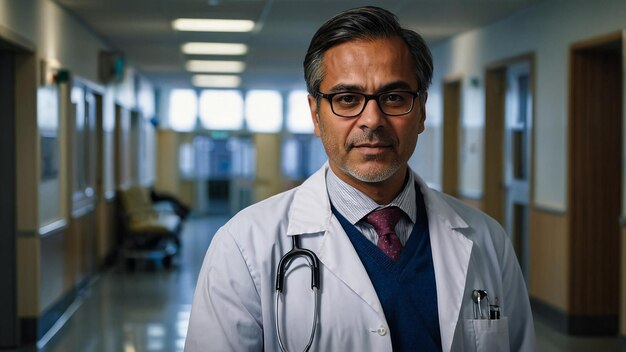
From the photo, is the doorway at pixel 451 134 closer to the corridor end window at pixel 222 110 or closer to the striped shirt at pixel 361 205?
the striped shirt at pixel 361 205

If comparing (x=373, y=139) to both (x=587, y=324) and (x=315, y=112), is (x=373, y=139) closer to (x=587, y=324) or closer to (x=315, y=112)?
(x=315, y=112)

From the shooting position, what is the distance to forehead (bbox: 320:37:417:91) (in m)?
1.68

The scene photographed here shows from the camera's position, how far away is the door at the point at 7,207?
6.11 metres

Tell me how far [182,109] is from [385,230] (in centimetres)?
1750

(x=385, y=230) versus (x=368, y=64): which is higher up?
(x=368, y=64)

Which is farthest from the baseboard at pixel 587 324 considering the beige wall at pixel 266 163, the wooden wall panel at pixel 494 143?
the beige wall at pixel 266 163

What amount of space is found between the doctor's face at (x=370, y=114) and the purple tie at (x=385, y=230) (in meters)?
0.09

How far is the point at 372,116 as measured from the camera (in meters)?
1.65

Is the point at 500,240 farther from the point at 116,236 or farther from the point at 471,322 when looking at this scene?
the point at 116,236

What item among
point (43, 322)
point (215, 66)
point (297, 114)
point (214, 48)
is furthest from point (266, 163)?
point (43, 322)

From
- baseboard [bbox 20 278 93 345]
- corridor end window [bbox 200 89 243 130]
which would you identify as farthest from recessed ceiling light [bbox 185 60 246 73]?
baseboard [bbox 20 278 93 345]

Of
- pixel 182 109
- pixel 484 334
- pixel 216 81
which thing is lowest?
pixel 484 334

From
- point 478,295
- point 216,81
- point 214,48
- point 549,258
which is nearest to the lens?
point 478,295

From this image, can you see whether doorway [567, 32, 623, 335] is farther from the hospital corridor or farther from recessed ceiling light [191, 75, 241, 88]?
recessed ceiling light [191, 75, 241, 88]
